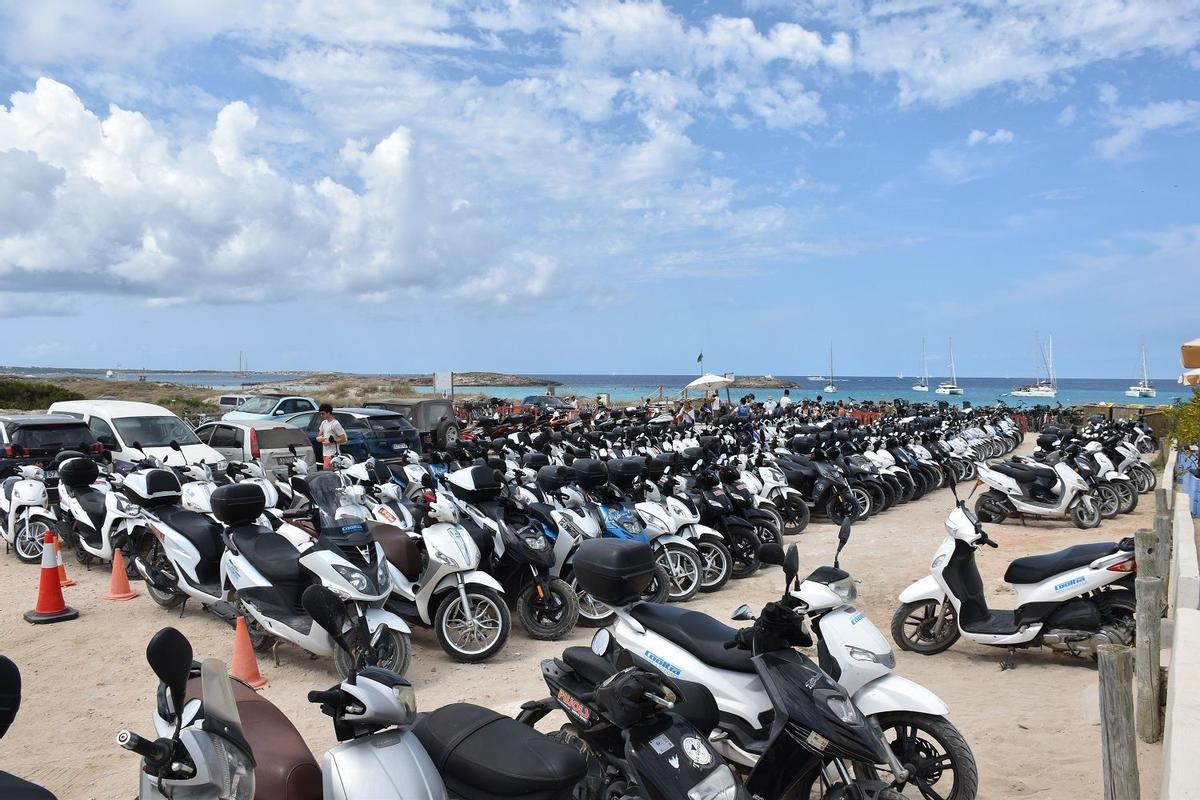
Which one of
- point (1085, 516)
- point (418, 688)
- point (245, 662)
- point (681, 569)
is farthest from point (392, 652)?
point (1085, 516)

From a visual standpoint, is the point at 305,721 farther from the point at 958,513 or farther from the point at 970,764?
the point at 958,513

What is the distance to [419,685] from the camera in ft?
18.5

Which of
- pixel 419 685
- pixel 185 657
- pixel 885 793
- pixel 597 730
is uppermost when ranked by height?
pixel 185 657

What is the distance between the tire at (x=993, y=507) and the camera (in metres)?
12.1

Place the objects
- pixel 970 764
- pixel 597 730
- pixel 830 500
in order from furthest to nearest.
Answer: pixel 830 500, pixel 970 764, pixel 597 730

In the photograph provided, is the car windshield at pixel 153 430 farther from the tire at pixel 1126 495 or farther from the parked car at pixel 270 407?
the tire at pixel 1126 495

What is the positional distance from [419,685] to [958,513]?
13.0 feet

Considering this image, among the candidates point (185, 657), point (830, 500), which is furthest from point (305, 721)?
point (830, 500)

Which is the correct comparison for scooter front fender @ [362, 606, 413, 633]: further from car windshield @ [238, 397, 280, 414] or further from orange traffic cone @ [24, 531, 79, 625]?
car windshield @ [238, 397, 280, 414]

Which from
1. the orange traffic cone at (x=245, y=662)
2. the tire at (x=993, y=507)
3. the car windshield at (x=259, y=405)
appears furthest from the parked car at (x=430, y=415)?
the orange traffic cone at (x=245, y=662)

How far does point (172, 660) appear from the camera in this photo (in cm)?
212

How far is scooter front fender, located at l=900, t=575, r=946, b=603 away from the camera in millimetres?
6301

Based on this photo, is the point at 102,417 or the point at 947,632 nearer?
the point at 947,632

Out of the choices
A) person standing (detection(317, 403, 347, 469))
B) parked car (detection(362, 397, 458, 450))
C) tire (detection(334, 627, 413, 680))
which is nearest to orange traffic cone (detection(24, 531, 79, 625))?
tire (detection(334, 627, 413, 680))
